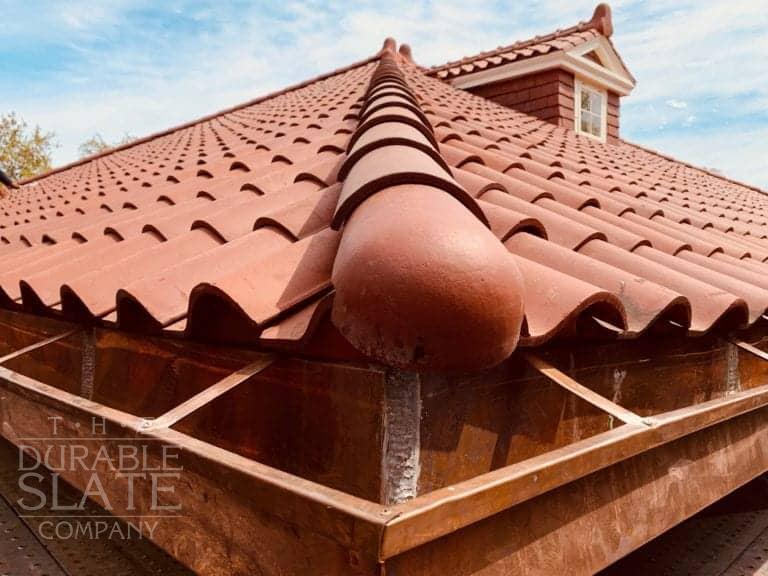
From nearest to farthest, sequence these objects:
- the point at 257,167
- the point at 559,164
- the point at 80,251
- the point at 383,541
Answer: the point at 383,541 → the point at 80,251 → the point at 257,167 → the point at 559,164

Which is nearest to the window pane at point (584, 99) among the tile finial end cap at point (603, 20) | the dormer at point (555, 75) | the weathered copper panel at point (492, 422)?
the dormer at point (555, 75)

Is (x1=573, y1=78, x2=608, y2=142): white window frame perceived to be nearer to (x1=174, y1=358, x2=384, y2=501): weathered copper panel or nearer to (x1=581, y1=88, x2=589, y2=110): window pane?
(x1=581, y1=88, x2=589, y2=110): window pane

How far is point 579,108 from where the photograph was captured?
9.28 metres

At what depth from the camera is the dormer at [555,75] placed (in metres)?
8.91

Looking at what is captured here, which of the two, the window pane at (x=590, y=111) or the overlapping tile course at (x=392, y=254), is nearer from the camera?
the overlapping tile course at (x=392, y=254)

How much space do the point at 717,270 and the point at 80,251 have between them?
2.74 m

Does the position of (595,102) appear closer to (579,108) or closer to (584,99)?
(584,99)

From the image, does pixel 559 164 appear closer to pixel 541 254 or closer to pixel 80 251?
pixel 541 254

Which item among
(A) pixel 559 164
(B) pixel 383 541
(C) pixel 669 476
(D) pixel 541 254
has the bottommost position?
(C) pixel 669 476

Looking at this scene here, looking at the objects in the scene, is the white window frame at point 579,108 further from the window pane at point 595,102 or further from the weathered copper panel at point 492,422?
the weathered copper panel at point 492,422

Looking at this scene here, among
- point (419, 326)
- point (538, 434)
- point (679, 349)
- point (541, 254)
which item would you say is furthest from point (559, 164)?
point (419, 326)

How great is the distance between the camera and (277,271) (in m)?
1.63

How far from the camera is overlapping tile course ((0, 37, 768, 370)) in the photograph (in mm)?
1114

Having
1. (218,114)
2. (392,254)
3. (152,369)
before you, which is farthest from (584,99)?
(392,254)
